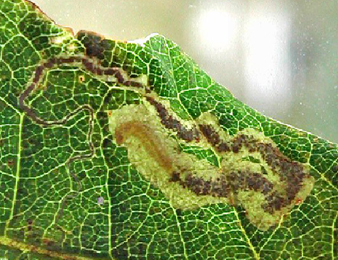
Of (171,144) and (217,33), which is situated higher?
(217,33)

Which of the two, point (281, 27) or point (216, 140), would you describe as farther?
point (281, 27)

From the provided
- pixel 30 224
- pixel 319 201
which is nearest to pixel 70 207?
pixel 30 224

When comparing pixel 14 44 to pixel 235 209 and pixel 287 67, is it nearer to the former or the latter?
pixel 235 209

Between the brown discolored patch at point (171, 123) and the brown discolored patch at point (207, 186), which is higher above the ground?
the brown discolored patch at point (171, 123)

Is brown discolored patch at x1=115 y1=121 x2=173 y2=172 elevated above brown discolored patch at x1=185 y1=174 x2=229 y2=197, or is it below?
above

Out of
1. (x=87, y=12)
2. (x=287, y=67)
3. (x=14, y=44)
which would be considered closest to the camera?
(x=14, y=44)

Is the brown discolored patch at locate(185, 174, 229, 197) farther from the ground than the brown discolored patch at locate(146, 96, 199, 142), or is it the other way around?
the brown discolored patch at locate(146, 96, 199, 142)

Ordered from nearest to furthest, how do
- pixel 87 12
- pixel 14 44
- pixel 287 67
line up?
pixel 14 44
pixel 87 12
pixel 287 67

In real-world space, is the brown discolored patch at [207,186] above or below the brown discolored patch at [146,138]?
below
